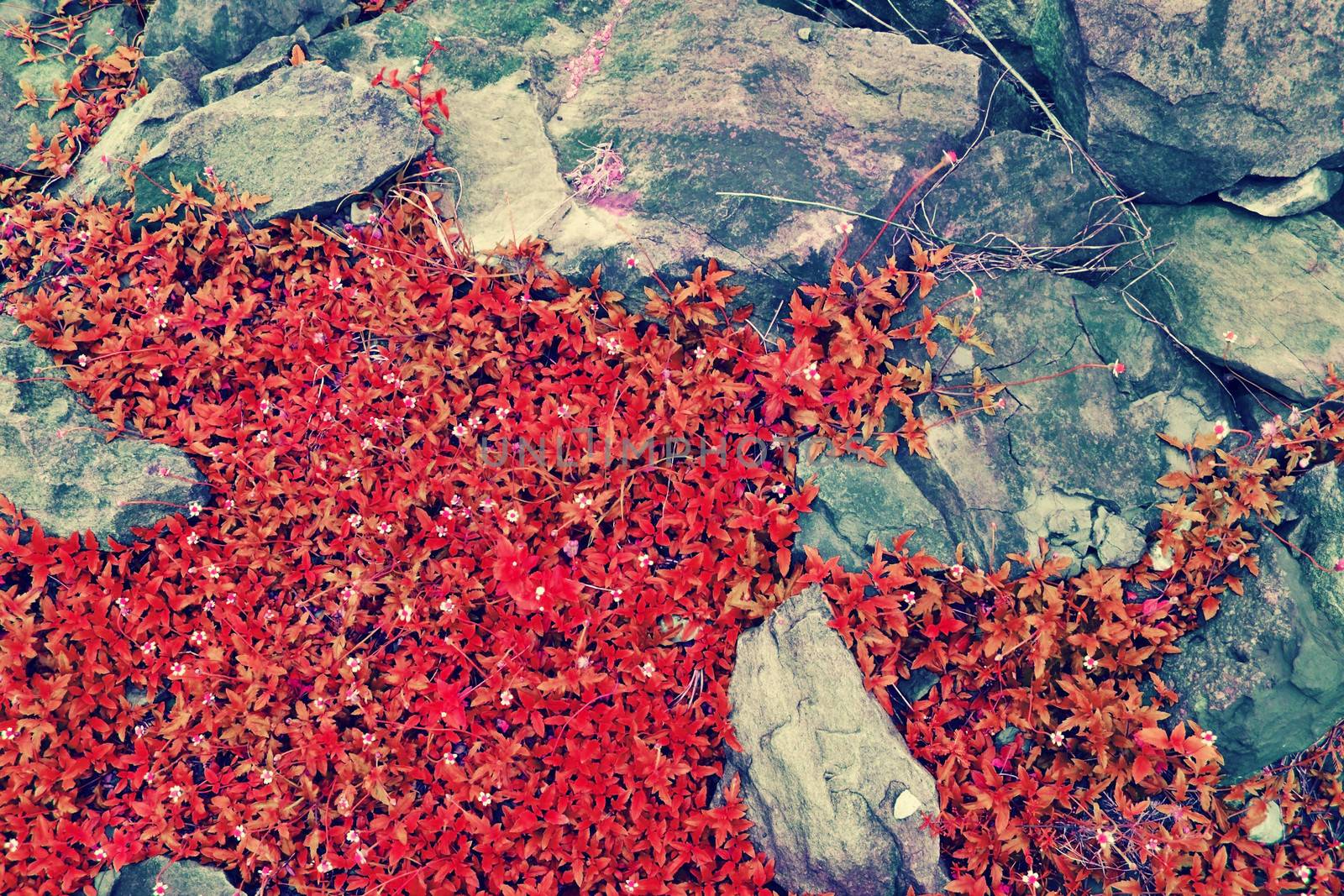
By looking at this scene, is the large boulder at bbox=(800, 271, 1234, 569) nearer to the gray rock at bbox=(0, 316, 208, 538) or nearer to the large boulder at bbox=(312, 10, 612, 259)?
the large boulder at bbox=(312, 10, 612, 259)

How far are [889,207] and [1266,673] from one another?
2865mm

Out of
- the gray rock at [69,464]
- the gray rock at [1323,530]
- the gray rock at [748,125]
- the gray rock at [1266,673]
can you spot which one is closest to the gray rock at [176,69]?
the gray rock at [69,464]

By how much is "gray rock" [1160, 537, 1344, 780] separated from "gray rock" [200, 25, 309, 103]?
20.0ft

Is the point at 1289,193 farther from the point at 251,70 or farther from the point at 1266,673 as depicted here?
the point at 251,70

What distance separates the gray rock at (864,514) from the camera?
390 cm

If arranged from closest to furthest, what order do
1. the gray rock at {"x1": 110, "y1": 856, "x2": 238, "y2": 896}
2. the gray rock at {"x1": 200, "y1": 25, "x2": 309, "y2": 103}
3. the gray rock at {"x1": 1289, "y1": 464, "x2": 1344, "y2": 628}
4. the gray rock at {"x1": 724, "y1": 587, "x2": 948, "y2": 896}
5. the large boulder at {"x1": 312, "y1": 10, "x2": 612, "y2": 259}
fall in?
1. the gray rock at {"x1": 724, "y1": 587, "x2": 948, "y2": 896}
2. the gray rock at {"x1": 110, "y1": 856, "x2": 238, "y2": 896}
3. the gray rock at {"x1": 1289, "y1": 464, "x2": 1344, "y2": 628}
4. the large boulder at {"x1": 312, "y1": 10, "x2": 612, "y2": 259}
5. the gray rock at {"x1": 200, "y1": 25, "x2": 309, "y2": 103}

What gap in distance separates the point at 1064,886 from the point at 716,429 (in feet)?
8.64

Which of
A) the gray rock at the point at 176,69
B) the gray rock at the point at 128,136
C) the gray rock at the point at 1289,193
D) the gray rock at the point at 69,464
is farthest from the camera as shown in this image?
the gray rock at the point at 176,69

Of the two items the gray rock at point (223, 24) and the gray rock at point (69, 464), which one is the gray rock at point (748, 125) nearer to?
the gray rock at point (223, 24)

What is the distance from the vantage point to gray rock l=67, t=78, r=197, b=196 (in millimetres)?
4730

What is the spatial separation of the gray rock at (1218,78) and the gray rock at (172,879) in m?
5.78

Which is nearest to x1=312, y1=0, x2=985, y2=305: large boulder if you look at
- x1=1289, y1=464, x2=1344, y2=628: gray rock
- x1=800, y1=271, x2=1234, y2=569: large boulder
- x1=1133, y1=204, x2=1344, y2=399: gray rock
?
x1=800, y1=271, x2=1234, y2=569: large boulder

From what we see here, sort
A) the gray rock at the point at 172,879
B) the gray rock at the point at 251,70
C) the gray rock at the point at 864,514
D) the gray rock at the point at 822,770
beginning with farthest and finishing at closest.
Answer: the gray rock at the point at 251,70 → the gray rock at the point at 864,514 → the gray rock at the point at 172,879 → the gray rock at the point at 822,770

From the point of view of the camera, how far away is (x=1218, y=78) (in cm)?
409
